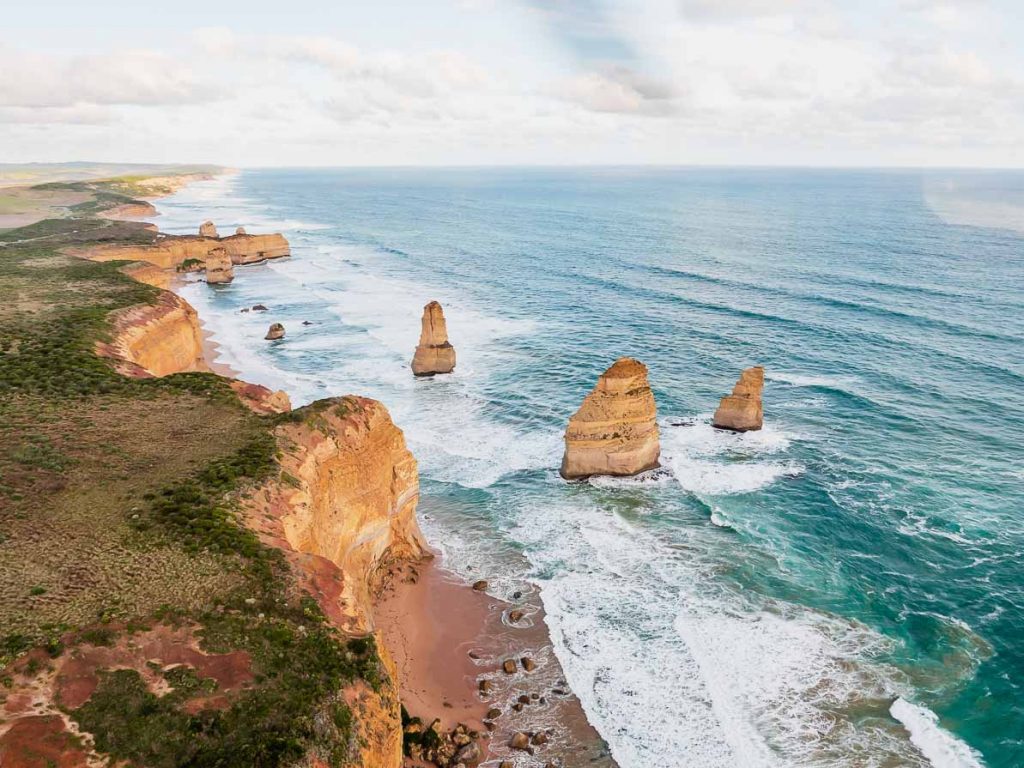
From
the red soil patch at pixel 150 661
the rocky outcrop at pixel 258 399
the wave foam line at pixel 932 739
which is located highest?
the rocky outcrop at pixel 258 399

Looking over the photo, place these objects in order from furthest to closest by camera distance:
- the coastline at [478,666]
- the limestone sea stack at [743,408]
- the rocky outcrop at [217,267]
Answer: the rocky outcrop at [217,267], the limestone sea stack at [743,408], the coastline at [478,666]

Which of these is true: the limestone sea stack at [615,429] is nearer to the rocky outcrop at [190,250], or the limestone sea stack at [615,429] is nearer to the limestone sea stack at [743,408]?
the limestone sea stack at [743,408]

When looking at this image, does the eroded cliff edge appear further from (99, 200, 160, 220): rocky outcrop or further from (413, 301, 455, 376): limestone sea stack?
(99, 200, 160, 220): rocky outcrop

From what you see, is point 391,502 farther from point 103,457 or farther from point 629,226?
point 629,226

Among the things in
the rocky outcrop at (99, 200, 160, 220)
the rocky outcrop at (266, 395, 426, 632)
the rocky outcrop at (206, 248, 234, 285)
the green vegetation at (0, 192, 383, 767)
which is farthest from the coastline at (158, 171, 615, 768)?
the rocky outcrop at (99, 200, 160, 220)

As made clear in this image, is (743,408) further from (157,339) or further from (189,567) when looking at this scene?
(157,339)

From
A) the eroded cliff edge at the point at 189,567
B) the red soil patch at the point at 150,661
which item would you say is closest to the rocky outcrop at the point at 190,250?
the eroded cliff edge at the point at 189,567
